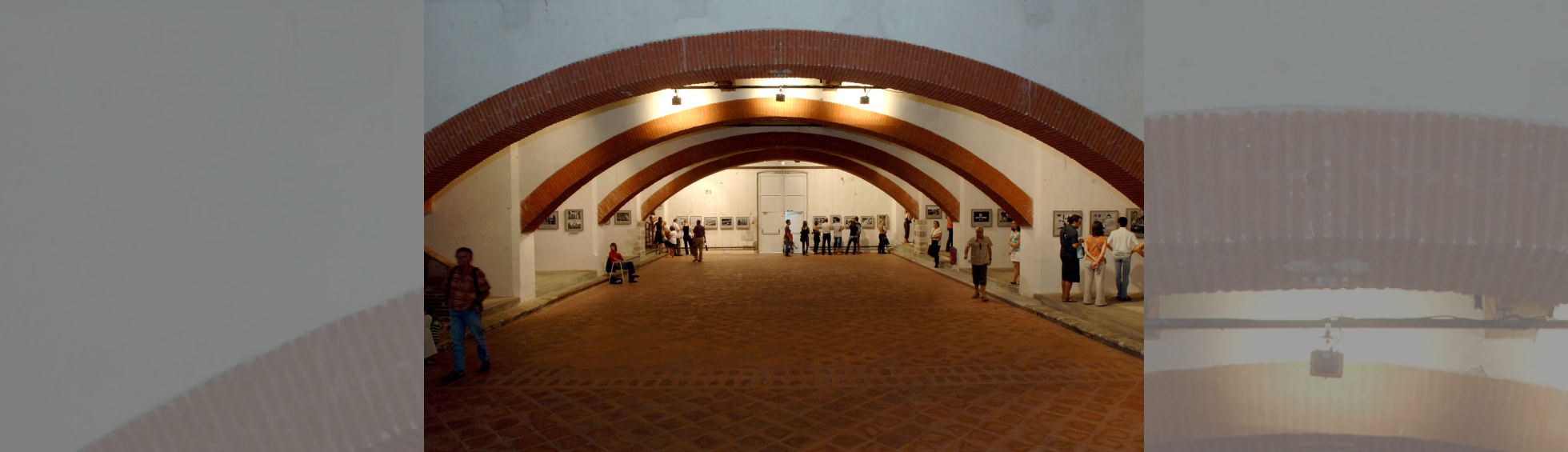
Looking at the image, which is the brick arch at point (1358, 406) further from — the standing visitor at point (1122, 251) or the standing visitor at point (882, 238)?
the standing visitor at point (882, 238)

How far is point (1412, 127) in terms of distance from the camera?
47.3 inches

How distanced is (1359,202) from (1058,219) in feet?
36.2

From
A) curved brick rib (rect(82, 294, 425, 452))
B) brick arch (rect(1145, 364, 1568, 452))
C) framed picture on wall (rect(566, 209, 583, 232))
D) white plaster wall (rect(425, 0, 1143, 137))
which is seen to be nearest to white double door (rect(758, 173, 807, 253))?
framed picture on wall (rect(566, 209, 583, 232))

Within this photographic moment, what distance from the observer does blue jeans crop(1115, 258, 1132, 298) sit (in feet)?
34.7

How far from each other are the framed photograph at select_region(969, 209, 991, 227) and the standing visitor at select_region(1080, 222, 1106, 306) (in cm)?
614

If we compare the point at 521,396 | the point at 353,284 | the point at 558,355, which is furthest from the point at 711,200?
the point at 353,284

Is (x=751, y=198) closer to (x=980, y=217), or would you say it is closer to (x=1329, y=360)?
(x=980, y=217)

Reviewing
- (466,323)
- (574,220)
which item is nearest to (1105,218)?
(466,323)

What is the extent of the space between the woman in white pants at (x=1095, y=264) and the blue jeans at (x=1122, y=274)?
15.0 inches

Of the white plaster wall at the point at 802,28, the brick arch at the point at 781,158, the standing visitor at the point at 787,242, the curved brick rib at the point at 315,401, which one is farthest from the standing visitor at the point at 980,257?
the standing visitor at the point at 787,242

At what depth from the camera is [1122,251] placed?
406 inches

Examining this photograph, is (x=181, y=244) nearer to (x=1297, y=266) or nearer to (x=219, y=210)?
(x=219, y=210)

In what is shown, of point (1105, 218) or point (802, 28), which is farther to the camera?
point (1105, 218)

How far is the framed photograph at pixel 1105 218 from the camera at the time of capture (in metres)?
11.8
